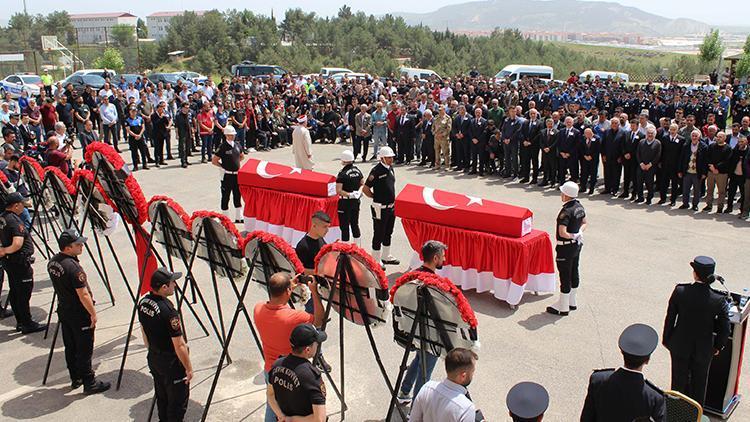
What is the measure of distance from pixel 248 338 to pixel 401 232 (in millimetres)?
5083

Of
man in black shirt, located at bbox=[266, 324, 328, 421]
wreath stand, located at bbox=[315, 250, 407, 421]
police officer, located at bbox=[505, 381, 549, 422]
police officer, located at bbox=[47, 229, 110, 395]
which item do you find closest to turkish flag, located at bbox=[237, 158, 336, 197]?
police officer, located at bbox=[47, 229, 110, 395]

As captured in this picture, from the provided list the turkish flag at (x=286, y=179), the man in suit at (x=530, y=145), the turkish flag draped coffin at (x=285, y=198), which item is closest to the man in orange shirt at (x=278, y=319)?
the turkish flag draped coffin at (x=285, y=198)

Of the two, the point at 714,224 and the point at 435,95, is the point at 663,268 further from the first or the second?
the point at 435,95

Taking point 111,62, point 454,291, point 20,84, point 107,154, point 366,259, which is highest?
point 111,62

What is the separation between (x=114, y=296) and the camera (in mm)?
9602

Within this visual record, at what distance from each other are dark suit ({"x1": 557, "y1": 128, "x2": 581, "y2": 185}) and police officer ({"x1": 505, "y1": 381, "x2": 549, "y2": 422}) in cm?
1223

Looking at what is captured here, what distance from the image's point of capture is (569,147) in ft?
50.0

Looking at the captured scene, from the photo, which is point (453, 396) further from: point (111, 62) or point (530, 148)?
point (111, 62)

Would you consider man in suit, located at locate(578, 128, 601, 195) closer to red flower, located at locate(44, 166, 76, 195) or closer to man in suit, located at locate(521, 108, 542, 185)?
man in suit, located at locate(521, 108, 542, 185)

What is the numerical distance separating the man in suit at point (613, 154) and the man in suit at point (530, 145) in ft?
5.63

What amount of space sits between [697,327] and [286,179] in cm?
736

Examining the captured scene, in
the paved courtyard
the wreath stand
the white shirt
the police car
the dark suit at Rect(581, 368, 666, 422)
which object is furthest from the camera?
the police car

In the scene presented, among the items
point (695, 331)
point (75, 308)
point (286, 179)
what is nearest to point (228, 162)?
point (286, 179)

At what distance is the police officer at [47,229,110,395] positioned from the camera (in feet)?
21.5
